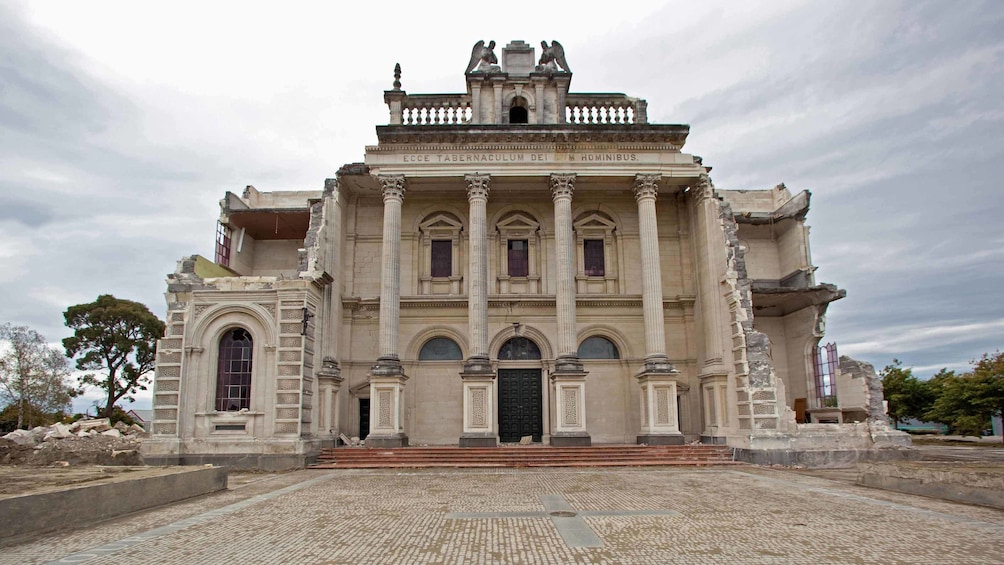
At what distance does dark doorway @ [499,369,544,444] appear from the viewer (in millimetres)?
25125

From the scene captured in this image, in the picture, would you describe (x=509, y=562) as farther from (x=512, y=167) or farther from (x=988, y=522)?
(x=512, y=167)

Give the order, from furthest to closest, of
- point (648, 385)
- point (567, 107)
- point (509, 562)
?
point (567, 107) < point (648, 385) < point (509, 562)

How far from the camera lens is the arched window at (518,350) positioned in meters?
26.2

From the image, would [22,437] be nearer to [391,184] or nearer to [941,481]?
[391,184]

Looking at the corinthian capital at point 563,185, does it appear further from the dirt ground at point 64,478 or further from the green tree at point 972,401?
the green tree at point 972,401

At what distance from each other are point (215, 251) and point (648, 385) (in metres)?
18.7

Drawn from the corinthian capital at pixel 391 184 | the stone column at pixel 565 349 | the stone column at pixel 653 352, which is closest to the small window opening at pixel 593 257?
the stone column at pixel 565 349

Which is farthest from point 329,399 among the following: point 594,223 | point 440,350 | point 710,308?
point 710,308

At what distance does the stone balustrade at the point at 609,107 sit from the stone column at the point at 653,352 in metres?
2.85

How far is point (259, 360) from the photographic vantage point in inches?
829

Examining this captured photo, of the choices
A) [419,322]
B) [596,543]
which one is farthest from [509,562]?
[419,322]

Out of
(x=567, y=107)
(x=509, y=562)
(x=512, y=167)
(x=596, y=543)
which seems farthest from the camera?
(x=567, y=107)

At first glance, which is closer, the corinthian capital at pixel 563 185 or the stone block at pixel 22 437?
the stone block at pixel 22 437

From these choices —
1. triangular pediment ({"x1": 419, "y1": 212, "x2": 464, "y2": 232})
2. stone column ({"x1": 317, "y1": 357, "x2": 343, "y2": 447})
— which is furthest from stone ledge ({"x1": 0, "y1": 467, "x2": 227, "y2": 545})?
triangular pediment ({"x1": 419, "y1": 212, "x2": 464, "y2": 232})
